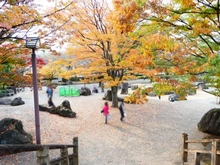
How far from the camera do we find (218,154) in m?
4.02

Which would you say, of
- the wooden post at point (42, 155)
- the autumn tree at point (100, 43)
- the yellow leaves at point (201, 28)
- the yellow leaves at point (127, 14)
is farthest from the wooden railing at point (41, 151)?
the autumn tree at point (100, 43)

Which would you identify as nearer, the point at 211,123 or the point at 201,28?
the point at 201,28

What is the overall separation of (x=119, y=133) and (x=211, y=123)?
480cm

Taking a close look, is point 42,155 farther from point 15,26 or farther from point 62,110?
point 62,110

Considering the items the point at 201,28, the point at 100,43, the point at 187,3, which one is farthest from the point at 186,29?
the point at 100,43

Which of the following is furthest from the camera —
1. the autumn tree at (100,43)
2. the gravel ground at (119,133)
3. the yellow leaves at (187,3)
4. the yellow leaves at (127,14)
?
the autumn tree at (100,43)

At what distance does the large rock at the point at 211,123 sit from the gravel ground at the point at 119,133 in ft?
1.42

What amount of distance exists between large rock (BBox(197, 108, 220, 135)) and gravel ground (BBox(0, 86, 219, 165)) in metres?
0.43

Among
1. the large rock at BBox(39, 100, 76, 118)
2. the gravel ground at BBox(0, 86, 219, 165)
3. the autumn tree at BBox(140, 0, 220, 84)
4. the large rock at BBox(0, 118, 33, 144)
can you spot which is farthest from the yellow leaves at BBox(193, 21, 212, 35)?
the large rock at BBox(39, 100, 76, 118)

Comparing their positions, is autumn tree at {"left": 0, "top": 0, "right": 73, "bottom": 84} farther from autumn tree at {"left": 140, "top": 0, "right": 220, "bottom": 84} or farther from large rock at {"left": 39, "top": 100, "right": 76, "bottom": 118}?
large rock at {"left": 39, "top": 100, "right": 76, "bottom": 118}

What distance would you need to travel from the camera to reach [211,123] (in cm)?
1026

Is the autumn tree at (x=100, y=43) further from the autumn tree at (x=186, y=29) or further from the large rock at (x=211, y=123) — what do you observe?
the large rock at (x=211, y=123)

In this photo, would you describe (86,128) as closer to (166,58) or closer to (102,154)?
(102,154)

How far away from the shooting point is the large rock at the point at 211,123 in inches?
393
